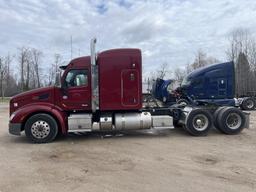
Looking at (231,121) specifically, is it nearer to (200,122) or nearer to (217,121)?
(217,121)

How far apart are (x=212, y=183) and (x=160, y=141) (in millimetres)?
4414

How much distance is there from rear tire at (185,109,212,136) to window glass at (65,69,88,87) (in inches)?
152

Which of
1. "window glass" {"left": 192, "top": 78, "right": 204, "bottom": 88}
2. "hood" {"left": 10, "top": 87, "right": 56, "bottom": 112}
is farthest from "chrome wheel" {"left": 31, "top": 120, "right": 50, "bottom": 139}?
"window glass" {"left": 192, "top": 78, "right": 204, "bottom": 88}

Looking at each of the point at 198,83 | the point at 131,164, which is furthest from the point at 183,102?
the point at 131,164

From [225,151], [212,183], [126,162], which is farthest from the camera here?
[225,151]

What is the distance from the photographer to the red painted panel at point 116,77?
10.4 m

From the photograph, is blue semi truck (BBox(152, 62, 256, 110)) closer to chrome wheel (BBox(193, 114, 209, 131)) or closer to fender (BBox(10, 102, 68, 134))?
chrome wheel (BBox(193, 114, 209, 131))

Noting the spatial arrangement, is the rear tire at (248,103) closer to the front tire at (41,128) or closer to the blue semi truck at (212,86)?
the blue semi truck at (212,86)

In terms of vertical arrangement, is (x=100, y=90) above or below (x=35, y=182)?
above

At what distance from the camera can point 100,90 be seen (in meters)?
10.4

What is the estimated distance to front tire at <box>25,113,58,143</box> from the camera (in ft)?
32.8

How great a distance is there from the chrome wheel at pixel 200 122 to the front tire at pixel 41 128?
4840mm

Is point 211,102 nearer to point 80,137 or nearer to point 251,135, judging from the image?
point 251,135

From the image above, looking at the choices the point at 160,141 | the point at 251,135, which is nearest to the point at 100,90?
the point at 160,141
